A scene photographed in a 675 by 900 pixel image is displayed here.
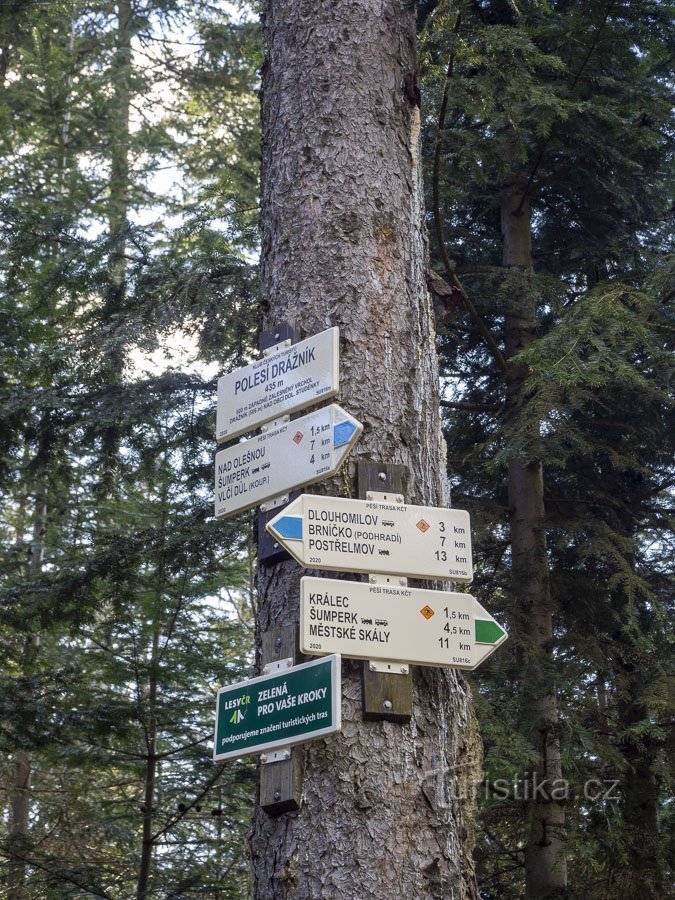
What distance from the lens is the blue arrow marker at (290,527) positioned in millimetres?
2947

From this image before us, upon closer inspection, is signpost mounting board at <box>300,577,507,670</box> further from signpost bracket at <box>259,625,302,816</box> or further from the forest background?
the forest background

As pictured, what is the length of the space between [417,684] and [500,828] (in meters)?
5.45

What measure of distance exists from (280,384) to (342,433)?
0.40 metres

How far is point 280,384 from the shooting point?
340cm

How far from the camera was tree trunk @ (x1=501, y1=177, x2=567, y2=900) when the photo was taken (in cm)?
686

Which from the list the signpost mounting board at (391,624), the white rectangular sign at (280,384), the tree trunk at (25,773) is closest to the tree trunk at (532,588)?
the white rectangular sign at (280,384)

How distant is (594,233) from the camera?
9.53 metres

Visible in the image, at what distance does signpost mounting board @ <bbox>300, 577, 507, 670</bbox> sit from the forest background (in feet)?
11.0

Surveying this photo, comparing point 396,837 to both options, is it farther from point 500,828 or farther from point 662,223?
point 662,223

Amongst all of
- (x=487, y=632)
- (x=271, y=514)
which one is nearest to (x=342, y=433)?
(x=271, y=514)

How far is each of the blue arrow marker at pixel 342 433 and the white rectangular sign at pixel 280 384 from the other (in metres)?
0.17

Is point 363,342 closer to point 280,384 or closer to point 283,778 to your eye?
point 280,384

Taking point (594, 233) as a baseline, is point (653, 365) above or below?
below

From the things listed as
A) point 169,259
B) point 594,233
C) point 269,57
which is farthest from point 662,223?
point 269,57
